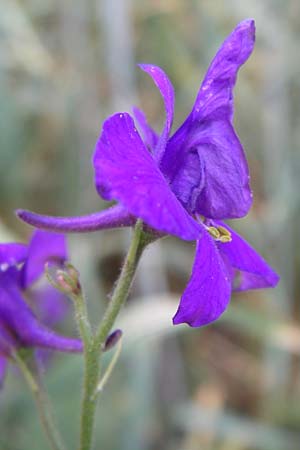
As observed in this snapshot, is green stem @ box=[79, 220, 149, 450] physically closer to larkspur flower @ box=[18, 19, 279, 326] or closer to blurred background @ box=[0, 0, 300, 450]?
larkspur flower @ box=[18, 19, 279, 326]

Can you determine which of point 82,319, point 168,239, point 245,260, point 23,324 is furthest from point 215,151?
point 168,239

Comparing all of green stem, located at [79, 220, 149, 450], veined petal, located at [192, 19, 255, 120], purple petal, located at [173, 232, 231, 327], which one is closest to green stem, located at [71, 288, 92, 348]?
green stem, located at [79, 220, 149, 450]

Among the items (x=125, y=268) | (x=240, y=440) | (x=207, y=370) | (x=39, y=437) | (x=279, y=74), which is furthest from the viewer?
(x=279, y=74)

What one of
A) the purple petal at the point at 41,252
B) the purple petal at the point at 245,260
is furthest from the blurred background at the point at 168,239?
the purple petal at the point at 245,260

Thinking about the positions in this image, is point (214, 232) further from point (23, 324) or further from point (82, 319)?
point (23, 324)

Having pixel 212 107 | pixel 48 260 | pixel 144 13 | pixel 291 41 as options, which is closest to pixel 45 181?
pixel 144 13

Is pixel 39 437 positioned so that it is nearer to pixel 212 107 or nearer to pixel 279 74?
pixel 212 107

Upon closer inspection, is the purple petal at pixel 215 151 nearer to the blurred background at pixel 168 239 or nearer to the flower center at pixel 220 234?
the flower center at pixel 220 234
